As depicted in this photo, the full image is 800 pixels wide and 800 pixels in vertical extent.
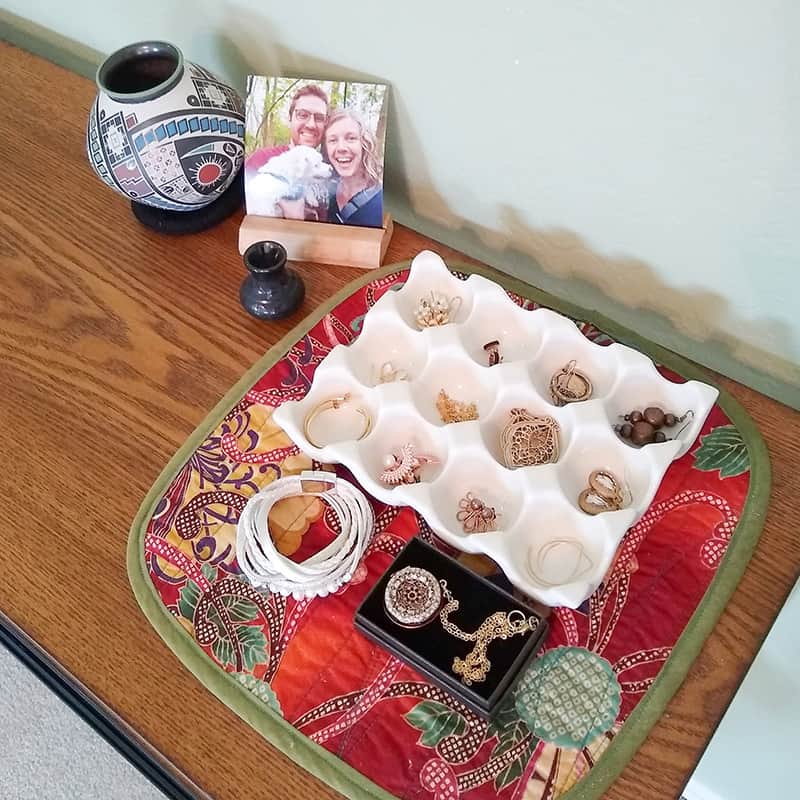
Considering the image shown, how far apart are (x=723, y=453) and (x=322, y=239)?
1.29 feet

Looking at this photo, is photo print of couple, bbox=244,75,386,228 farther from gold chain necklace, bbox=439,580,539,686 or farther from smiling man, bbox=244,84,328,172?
gold chain necklace, bbox=439,580,539,686

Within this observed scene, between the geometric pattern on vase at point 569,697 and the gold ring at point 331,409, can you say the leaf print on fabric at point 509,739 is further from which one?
the gold ring at point 331,409

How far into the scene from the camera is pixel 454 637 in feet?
1.87

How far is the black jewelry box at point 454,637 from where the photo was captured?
0.55 meters

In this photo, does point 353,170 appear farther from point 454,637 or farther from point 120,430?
point 454,637

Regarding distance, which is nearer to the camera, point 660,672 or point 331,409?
point 660,672

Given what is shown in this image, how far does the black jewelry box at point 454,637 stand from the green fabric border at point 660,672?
0.25ft

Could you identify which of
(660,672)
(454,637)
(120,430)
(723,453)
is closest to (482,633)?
(454,637)

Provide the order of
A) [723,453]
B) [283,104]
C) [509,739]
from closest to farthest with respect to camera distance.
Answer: [509,739] < [723,453] < [283,104]

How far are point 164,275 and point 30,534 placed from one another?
278mm

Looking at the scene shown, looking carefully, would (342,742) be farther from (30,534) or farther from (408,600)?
(30,534)

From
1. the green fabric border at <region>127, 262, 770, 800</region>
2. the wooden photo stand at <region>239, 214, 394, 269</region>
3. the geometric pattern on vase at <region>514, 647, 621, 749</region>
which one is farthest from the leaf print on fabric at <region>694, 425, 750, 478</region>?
the wooden photo stand at <region>239, 214, 394, 269</region>

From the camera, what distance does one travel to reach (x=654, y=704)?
0.55 metres

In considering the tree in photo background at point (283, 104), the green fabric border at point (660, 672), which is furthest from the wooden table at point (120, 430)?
the tree in photo background at point (283, 104)
